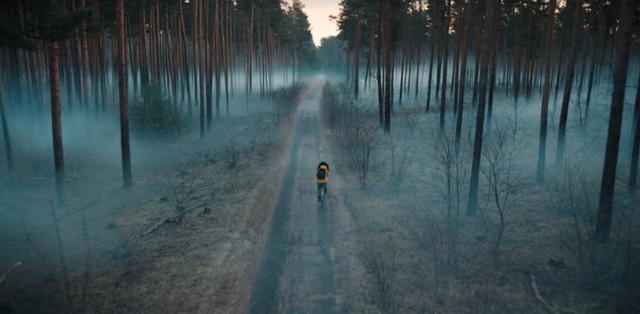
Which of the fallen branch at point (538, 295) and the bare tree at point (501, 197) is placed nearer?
the fallen branch at point (538, 295)

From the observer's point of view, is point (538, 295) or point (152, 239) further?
point (152, 239)

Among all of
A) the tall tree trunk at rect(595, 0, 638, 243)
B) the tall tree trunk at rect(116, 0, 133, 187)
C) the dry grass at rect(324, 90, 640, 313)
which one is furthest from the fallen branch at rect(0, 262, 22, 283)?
the tall tree trunk at rect(595, 0, 638, 243)

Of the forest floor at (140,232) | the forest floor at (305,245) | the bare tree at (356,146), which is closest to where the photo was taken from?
the forest floor at (305,245)

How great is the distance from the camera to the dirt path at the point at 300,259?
729 centimetres

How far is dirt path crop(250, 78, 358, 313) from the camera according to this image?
7.29 metres

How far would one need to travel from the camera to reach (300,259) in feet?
29.4

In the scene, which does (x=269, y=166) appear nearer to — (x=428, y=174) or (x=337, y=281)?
(x=428, y=174)

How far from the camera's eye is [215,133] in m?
26.7

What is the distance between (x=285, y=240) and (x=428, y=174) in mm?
8476

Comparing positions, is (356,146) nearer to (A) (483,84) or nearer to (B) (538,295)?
(A) (483,84)

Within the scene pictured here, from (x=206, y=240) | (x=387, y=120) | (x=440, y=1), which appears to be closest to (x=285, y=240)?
A: (x=206, y=240)

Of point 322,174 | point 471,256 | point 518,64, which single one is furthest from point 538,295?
point 518,64

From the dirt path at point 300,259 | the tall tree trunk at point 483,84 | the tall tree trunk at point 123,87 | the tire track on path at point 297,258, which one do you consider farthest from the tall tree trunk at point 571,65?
the tall tree trunk at point 123,87

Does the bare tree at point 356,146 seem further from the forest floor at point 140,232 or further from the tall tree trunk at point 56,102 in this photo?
the tall tree trunk at point 56,102
